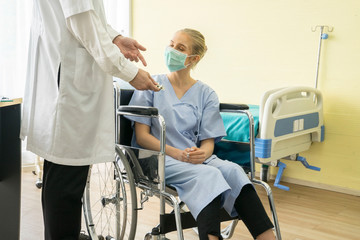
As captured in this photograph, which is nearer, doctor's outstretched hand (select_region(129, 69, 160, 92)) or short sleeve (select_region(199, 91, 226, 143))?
doctor's outstretched hand (select_region(129, 69, 160, 92))

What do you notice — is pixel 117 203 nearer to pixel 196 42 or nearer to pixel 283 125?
pixel 196 42

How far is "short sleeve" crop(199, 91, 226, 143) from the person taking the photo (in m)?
2.06

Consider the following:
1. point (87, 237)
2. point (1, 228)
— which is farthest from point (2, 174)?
point (87, 237)

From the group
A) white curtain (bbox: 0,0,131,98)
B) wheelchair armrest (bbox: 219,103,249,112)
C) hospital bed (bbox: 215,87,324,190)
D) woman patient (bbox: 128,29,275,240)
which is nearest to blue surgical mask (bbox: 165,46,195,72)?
woman patient (bbox: 128,29,275,240)

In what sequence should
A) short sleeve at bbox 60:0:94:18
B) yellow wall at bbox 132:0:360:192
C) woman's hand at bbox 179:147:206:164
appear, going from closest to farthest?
1. short sleeve at bbox 60:0:94:18
2. woman's hand at bbox 179:147:206:164
3. yellow wall at bbox 132:0:360:192

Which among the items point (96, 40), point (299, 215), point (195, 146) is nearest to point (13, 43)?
point (195, 146)

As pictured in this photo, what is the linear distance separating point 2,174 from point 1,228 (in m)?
0.22

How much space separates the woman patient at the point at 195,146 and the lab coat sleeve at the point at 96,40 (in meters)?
0.56

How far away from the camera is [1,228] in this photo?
1716 millimetres

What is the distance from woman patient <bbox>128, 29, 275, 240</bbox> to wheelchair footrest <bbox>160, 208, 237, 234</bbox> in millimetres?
49

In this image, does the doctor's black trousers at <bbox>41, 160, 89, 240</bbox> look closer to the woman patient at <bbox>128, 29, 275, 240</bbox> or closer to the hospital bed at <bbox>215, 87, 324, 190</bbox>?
the woman patient at <bbox>128, 29, 275, 240</bbox>

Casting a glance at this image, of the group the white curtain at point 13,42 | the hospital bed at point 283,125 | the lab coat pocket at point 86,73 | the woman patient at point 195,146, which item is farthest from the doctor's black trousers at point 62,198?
the white curtain at point 13,42

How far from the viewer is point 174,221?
1.76m

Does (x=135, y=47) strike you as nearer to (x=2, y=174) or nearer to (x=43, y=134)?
(x=43, y=134)
